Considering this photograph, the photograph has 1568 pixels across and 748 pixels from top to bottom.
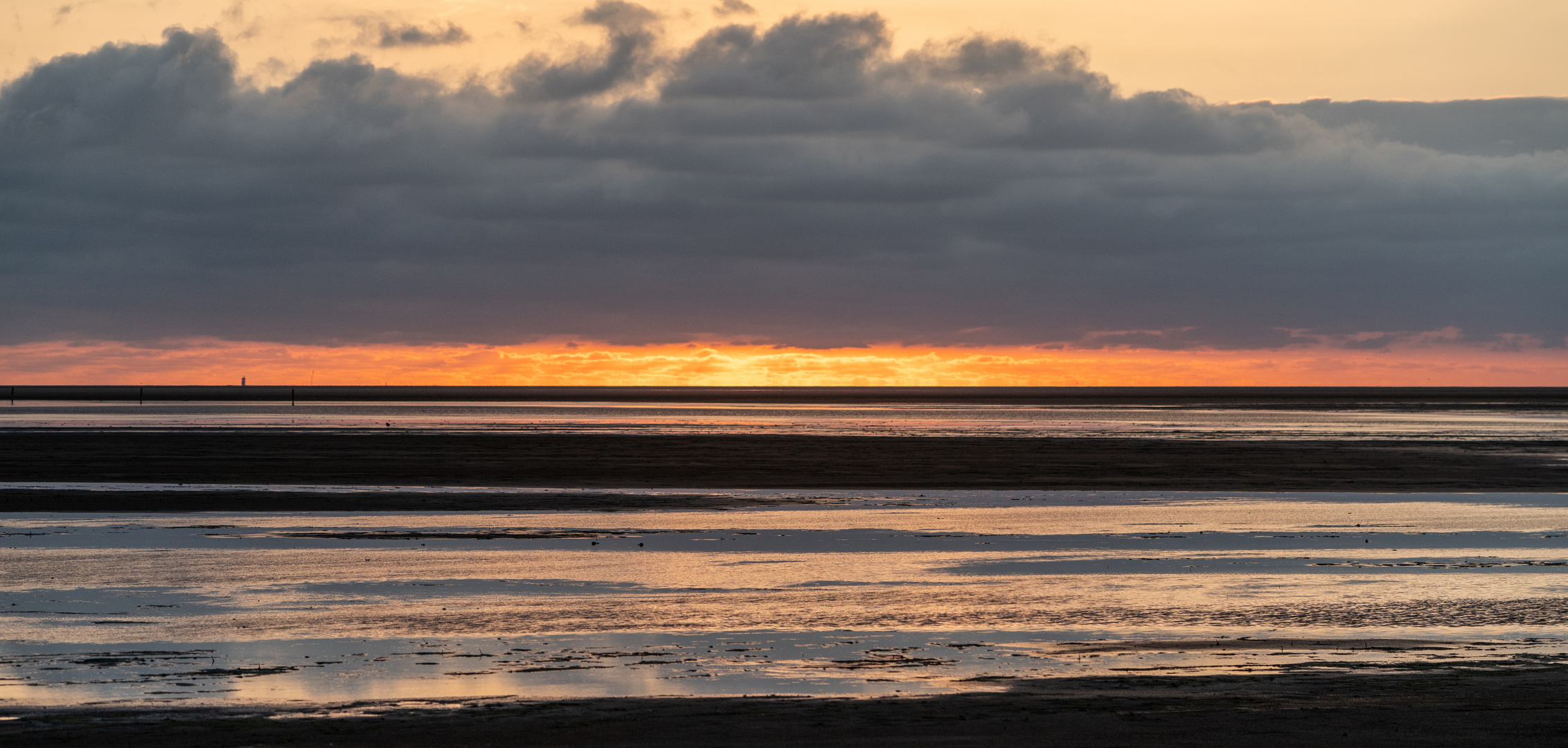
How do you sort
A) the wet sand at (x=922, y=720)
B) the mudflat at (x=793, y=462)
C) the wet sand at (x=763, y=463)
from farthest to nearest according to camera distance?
the mudflat at (x=793, y=462)
the wet sand at (x=763, y=463)
the wet sand at (x=922, y=720)

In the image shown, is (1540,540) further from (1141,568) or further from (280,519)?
(280,519)

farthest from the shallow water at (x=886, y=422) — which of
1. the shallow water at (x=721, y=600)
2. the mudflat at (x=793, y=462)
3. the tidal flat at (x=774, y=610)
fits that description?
the shallow water at (x=721, y=600)

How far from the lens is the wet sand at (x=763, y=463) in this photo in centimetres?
4038

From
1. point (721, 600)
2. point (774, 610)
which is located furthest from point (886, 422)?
point (774, 610)

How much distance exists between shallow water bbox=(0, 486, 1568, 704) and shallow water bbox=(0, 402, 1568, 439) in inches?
1938

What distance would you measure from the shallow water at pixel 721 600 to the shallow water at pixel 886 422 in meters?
49.2

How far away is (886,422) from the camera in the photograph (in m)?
103

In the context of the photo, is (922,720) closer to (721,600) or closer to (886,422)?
(721,600)

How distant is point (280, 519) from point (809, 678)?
1971 centimetres

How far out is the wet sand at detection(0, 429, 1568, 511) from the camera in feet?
132

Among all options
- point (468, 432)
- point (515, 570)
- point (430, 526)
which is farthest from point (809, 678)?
point (468, 432)

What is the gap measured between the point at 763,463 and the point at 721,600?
31.8 m

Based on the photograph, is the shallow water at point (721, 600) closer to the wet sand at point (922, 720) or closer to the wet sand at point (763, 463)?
the wet sand at point (922, 720)

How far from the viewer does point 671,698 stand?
39.0 feet
